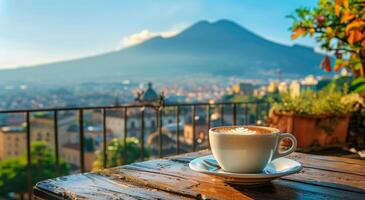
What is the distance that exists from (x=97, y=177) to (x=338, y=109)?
117 inches

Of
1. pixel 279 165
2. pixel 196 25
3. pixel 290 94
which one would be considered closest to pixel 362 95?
pixel 290 94

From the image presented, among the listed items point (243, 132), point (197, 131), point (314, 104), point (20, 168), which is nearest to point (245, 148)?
point (243, 132)

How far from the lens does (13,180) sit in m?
21.3

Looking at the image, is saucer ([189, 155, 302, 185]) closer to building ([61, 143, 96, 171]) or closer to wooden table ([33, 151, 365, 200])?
wooden table ([33, 151, 365, 200])

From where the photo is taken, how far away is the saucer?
742mm

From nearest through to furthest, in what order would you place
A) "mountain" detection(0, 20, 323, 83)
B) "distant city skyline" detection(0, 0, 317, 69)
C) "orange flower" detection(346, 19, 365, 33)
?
"orange flower" detection(346, 19, 365, 33), "mountain" detection(0, 20, 323, 83), "distant city skyline" detection(0, 0, 317, 69)

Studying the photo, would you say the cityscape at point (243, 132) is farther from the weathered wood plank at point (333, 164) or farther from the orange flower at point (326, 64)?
the orange flower at point (326, 64)

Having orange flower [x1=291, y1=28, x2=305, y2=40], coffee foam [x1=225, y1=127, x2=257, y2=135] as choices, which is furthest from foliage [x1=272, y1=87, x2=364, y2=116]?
coffee foam [x1=225, y1=127, x2=257, y2=135]

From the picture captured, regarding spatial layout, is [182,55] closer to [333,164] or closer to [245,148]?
[333,164]

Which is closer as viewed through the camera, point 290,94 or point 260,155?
point 260,155

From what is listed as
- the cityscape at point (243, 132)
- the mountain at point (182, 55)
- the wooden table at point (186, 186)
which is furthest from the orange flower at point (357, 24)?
the mountain at point (182, 55)

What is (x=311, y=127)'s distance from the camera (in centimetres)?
317

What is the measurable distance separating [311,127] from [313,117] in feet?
0.30

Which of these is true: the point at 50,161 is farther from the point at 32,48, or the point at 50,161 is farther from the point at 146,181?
the point at 146,181
